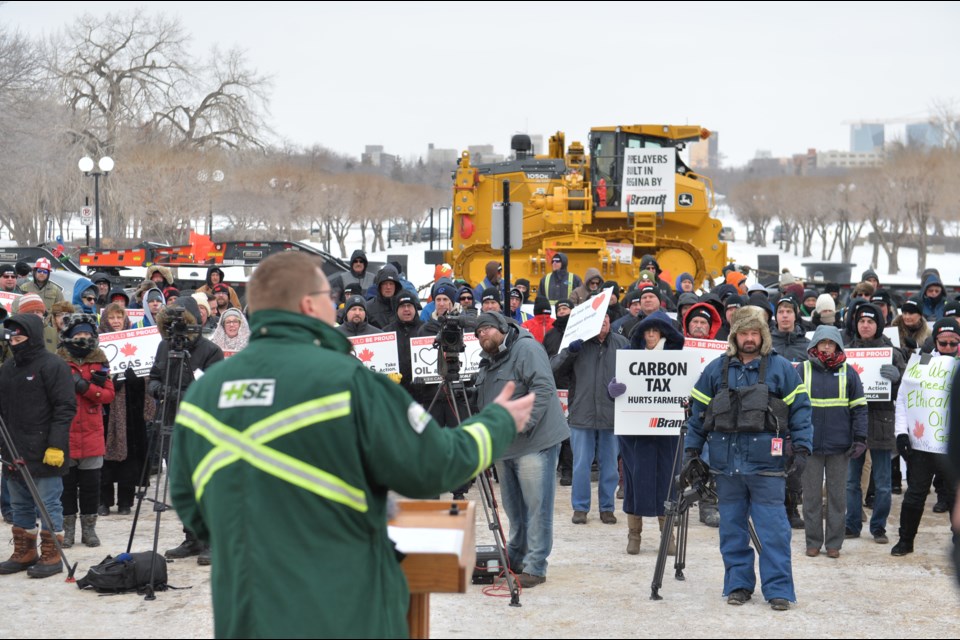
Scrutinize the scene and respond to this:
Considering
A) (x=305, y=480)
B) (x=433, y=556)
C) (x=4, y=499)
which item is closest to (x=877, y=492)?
(x=433, y=556)

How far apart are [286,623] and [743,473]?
498cm

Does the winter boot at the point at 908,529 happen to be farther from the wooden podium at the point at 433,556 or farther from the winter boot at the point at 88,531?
the winter boot at the point at 88,531

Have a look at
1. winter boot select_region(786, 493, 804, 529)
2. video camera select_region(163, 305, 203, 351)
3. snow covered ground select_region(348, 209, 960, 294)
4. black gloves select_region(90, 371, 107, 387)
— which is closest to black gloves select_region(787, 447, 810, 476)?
winter boot select_region(786, 493, 804, 529)

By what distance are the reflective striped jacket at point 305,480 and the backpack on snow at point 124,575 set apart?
5190mm

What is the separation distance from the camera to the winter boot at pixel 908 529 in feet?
32.6

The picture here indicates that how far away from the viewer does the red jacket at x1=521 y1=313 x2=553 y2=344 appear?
14.0 m

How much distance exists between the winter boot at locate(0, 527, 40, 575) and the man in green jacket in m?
6.09

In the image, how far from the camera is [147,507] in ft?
39.0

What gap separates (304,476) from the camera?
376cm

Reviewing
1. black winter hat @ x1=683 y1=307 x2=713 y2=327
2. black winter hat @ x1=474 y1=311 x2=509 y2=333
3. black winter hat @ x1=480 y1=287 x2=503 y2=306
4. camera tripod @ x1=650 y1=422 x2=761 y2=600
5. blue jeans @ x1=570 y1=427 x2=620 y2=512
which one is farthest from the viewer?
black winter hat @ x1=480 y1=287 x2=503 y2=306

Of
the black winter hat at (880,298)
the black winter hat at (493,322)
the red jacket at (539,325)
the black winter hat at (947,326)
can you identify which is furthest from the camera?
the black winter hat at (880,298)

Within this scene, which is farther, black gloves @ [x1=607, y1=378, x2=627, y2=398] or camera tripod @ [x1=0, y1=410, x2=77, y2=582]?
black gloves @ [x1=607, y1=378, x2=627, y2=398]

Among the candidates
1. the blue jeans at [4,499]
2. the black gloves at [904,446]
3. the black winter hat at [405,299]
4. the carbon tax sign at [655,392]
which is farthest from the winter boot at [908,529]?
the blue jeans at [4,499]

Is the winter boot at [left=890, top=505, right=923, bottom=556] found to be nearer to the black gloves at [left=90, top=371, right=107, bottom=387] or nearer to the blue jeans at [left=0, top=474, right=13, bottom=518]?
the black gloves at [left=90, top=371, right=107, bottom=387]
